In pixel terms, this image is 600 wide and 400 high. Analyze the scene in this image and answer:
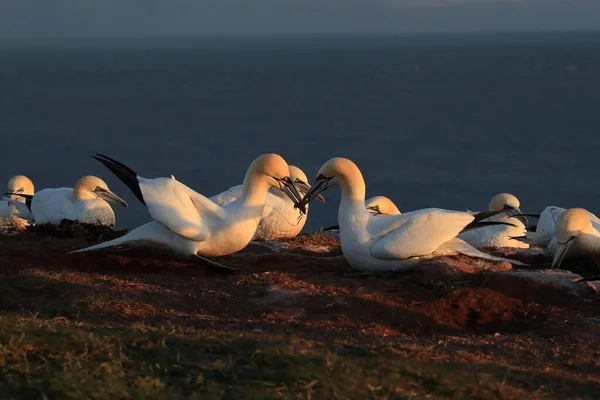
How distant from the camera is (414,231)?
26.2 feet

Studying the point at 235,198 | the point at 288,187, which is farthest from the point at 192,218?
the point at 235,198

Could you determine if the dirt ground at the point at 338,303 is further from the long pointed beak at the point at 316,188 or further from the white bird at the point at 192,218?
the long pointed beak at the point at 316,188

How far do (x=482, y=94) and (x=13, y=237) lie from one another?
9338cm

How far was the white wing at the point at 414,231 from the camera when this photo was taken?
791 centimetres

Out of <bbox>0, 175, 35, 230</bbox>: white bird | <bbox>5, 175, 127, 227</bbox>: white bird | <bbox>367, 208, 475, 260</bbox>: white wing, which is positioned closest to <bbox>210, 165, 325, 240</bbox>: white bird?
<bbox>5, 175, 127, 227</bbox>: white bird

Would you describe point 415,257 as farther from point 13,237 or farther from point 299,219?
point 13,237

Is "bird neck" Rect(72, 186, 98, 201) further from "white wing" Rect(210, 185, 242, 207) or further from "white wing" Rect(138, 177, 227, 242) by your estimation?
"white wing" Rect(138, 177, 227, 242)

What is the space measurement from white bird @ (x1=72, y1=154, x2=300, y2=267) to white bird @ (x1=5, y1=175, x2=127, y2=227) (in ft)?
10.9

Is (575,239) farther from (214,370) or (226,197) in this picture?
(214,370)

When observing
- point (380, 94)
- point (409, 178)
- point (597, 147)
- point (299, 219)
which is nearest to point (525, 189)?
point (409, 178)

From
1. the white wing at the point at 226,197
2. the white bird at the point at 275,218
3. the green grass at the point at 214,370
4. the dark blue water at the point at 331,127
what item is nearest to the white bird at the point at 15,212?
the white wing at the point at 226,197

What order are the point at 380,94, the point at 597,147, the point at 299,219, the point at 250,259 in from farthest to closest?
the point at 380,94, the point at 597,147, the point at 299,219, the point at 250,259

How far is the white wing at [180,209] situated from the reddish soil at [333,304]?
323 millimetres

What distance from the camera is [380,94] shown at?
100 m
